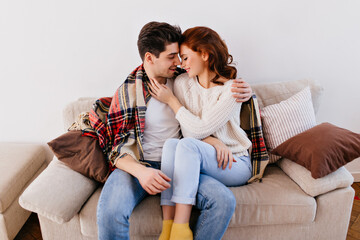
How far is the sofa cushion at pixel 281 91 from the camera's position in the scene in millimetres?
1803

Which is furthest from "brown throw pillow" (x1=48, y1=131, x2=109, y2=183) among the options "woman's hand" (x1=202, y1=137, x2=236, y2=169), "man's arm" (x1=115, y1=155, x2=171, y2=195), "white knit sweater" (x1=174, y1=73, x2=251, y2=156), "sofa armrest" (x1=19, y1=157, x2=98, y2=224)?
"woman's hand" (x1=202, y1=137, x2=236, y2=169)

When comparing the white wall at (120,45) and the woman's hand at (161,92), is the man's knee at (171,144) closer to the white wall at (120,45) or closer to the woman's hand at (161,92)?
the woman's hand at (161,92)

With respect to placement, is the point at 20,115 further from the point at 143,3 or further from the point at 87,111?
the point at 143,3

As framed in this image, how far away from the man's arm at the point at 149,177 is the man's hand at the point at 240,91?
50cm

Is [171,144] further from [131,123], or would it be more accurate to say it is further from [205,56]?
[205,56]

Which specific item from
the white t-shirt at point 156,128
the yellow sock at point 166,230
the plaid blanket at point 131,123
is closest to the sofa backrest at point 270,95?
the plaid blanket at point 131,123

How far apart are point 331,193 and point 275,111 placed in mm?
487

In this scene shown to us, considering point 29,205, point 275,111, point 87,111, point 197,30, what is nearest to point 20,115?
point 87,111

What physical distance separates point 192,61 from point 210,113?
0.88 feet

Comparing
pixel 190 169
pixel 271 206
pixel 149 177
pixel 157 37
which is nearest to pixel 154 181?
pixel 149 177

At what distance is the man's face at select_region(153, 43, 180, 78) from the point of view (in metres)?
1.50

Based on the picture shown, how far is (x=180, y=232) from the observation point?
126 cm

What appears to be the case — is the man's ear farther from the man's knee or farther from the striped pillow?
the striped pillow

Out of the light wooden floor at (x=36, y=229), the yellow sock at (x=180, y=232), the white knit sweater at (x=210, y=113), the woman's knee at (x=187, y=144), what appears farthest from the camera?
the light wooden floor at (x=36, y=229)
